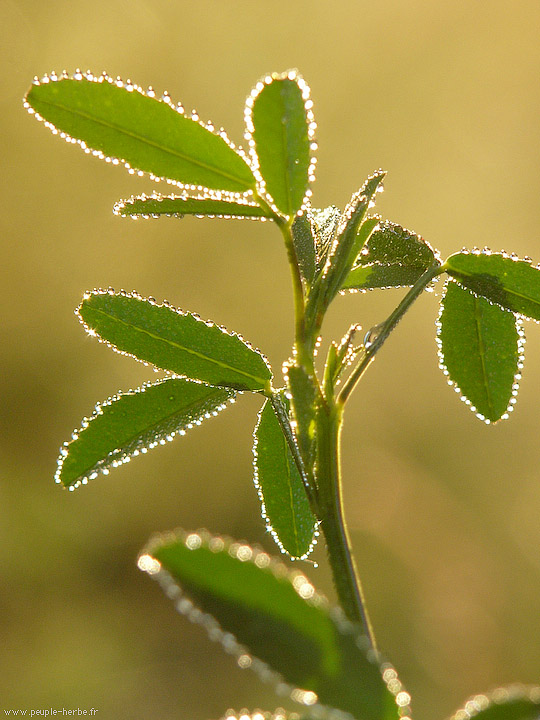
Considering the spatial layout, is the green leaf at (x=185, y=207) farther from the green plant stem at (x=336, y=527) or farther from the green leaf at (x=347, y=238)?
the green plant stem at (x=336, y=527)

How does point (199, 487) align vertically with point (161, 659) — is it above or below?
above

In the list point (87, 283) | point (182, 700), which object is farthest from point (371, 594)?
point (87, 283)

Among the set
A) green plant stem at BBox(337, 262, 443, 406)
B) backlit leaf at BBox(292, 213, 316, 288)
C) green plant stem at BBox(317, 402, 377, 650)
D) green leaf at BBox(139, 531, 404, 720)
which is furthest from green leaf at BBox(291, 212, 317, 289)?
green leaf at BBox(139, 531, 404, 720)

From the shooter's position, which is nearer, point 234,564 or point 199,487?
point 234,564

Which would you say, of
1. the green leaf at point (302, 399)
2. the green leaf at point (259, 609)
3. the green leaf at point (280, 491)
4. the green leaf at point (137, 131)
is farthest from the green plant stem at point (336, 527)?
the green leaf at point (137, 131)

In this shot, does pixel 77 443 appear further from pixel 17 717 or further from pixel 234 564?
pixel 17 717

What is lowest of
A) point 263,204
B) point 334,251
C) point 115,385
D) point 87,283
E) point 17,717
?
point 334,251
